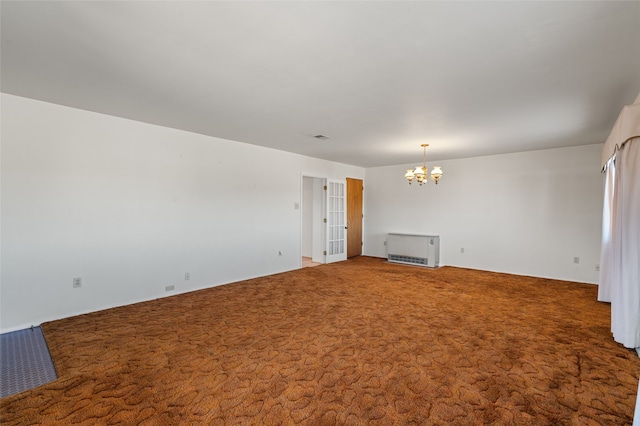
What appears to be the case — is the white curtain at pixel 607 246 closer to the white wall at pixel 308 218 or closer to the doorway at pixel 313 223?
the doorway at pixel 313 223

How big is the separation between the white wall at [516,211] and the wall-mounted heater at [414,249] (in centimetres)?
37

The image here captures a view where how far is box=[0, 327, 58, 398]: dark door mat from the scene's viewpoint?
2.34 m

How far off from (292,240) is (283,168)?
64.3 inches

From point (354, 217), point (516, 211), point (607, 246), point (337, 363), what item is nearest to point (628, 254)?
point (607, 246)

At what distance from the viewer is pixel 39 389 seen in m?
2.25

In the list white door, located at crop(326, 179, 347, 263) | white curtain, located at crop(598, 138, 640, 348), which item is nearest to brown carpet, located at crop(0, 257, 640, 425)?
white curtain, located at crop(598, 138, 640, 348)

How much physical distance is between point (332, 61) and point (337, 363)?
265 cm

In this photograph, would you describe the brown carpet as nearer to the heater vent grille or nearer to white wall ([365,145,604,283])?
white wall ([365,145,604,283])

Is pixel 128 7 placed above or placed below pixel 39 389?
above

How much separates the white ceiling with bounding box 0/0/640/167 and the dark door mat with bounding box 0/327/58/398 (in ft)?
8.82

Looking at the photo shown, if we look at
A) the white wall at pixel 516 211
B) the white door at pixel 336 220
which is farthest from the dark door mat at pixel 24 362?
the white wall at pixel 516 211

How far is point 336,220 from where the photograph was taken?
7.92 metres

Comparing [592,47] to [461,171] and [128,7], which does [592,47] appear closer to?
[128,7]

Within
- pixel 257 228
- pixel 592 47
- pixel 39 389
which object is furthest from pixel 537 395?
pixel 257 228
